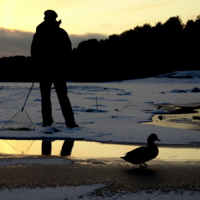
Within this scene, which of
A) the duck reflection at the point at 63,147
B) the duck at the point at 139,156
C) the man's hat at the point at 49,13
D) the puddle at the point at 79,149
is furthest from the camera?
the man's hat at the point at 49,13

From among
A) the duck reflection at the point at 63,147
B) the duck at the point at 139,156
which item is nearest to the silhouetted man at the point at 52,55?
the duck reflection at the point at 63,147

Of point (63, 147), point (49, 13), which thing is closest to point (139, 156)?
point (63, 147)

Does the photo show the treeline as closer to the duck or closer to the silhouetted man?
the silhouetted man

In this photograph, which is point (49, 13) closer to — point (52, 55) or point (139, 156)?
point (52, 55)

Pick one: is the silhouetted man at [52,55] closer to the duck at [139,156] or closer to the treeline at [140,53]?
the duck at [139,156]

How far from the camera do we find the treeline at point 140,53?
78625 millimetres

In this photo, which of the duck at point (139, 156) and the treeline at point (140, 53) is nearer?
the duck at point (139, 156)

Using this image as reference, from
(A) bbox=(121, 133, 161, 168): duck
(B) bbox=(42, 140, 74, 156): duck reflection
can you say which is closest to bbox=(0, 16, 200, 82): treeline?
(B) bbox=(42, 140, 74, 156): duck reflection

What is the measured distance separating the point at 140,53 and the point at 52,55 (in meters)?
79.7

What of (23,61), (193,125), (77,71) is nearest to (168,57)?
(77,71)

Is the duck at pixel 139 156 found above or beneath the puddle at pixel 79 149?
above

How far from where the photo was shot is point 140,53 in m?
85.6

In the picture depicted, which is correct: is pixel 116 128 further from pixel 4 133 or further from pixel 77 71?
pixel 77 71

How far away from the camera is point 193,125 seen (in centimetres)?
795
